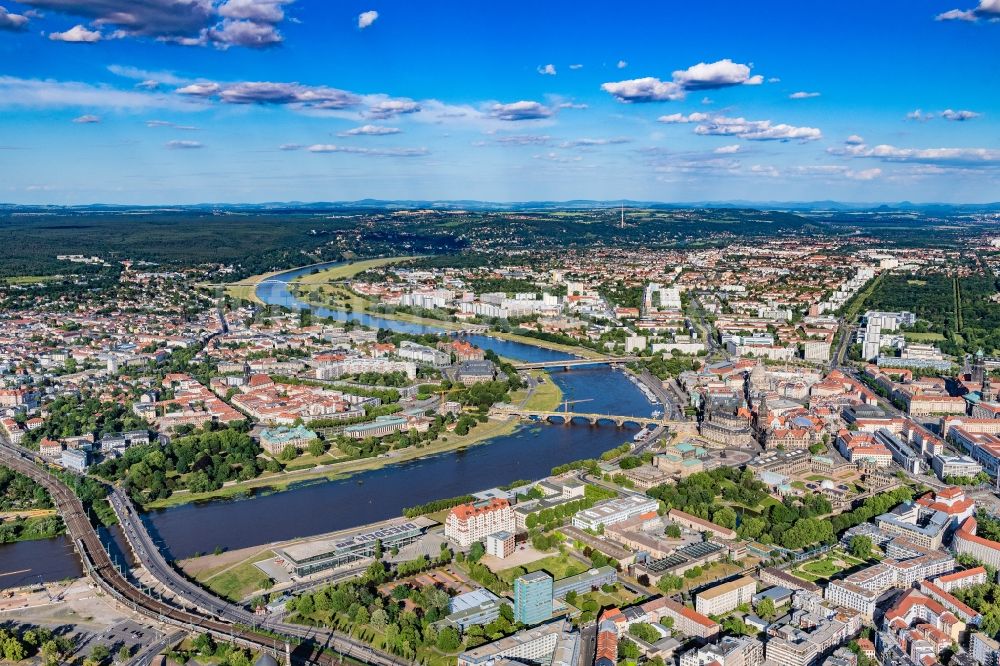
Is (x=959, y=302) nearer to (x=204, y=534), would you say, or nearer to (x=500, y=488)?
(x=500, y=488)

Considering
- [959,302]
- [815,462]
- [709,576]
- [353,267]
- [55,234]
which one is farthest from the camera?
[55,234]

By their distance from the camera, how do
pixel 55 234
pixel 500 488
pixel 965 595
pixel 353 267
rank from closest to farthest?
pixel 965 595 < pixel 500 488 < pixel 353 267 < pixel 55 234

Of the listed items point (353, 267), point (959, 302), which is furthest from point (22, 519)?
point (353, 267)

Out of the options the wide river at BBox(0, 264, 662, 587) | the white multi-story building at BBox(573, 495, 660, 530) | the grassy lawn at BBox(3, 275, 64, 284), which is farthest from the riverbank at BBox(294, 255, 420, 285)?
the white multi-story building at BBox(573, 495, 660, 530)

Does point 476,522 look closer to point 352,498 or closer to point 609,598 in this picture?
point 609,598

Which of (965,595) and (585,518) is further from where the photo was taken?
(585,518)

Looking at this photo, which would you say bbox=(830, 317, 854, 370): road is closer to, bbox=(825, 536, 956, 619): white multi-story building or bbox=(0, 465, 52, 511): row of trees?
bbox=(825, 536, 956, 619): white multi-story building

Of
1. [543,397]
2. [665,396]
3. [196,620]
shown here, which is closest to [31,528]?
[196,620]
